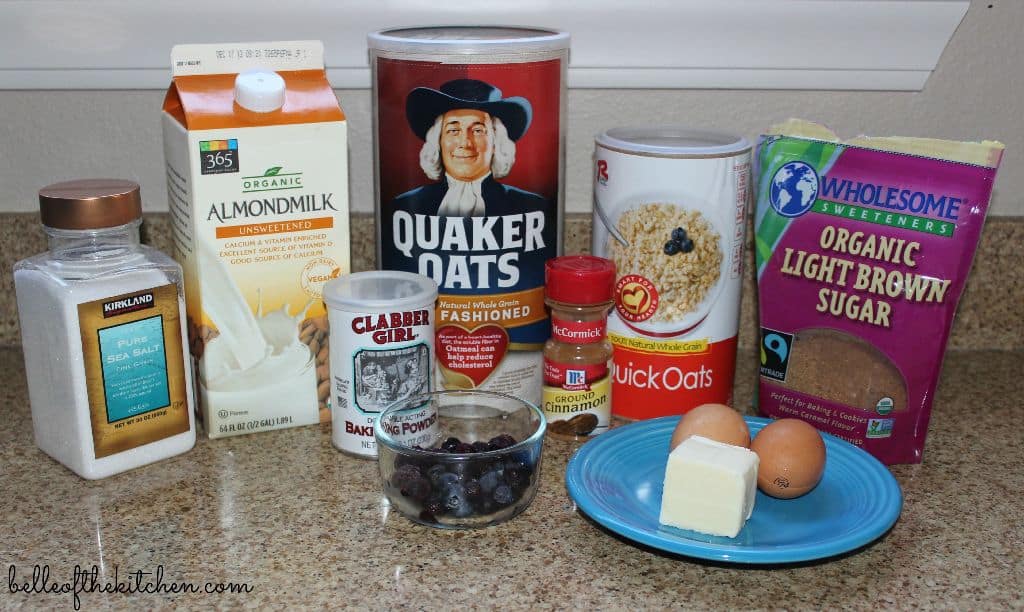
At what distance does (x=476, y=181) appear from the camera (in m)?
1.03

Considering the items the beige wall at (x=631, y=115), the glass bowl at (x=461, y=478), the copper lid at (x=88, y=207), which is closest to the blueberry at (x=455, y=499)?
the glass bowl at (x=461, y=478)

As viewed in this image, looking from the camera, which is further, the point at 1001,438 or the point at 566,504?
the point at 1001,438

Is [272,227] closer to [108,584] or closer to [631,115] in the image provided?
[108,584]

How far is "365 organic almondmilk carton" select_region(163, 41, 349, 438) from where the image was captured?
0.97 meters

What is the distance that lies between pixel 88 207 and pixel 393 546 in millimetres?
391

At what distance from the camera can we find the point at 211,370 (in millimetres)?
1039

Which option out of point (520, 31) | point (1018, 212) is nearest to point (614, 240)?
point (520, 31)

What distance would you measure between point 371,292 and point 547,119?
9.5 inches

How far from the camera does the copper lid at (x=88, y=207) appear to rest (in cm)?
90

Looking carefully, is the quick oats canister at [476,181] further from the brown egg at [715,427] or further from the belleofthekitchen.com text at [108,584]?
the belleofthekitchen.com text at [108,584]

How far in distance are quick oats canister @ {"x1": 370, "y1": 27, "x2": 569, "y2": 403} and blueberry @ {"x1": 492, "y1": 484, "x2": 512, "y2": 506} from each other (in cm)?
21

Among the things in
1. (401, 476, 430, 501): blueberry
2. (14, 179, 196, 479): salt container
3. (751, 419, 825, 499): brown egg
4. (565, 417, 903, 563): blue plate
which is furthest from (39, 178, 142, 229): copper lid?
(751, 419, 825, 499): brown egg

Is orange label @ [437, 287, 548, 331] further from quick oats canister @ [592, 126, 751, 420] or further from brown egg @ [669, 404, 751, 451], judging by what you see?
brown egg @ [669, 404, 751, 451]

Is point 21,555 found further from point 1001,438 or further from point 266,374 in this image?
point 1001,438
